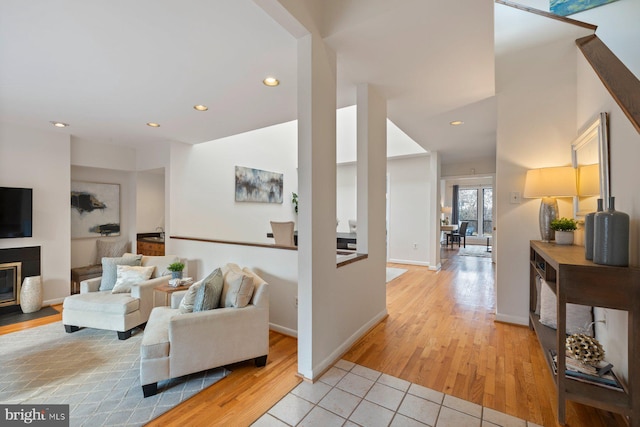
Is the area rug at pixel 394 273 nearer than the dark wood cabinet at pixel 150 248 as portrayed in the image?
No

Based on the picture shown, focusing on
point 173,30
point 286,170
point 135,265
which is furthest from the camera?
point 286,170

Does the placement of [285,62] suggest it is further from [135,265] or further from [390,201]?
[390,201]

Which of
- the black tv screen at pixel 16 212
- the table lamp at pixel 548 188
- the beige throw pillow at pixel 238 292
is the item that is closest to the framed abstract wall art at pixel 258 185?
the black tv screen at pixel 16 212

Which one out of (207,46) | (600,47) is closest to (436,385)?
(207,46)

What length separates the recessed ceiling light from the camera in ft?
8.13

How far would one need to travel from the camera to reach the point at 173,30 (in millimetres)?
1807

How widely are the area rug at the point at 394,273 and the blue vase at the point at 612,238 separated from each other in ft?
11.3

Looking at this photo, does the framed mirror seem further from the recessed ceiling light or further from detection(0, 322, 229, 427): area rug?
detection(0, 322, 229, 427): area rug

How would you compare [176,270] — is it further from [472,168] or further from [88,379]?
[472,168]

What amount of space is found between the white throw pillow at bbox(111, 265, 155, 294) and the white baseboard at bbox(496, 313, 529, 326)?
413 centimetres

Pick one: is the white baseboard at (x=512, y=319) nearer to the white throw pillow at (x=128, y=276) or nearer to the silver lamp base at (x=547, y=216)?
the silver lamp base at (x=547, y=216)

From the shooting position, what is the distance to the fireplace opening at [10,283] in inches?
140

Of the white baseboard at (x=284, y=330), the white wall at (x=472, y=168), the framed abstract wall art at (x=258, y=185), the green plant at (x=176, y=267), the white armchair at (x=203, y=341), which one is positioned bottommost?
the white baseboard at (x=284, y=330)

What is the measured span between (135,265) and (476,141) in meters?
5.82
